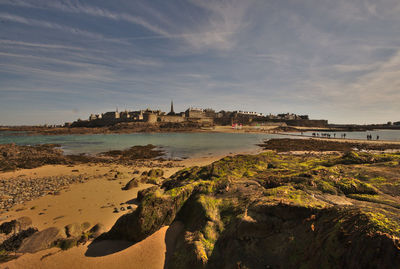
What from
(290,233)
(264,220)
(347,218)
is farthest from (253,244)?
(347,218)

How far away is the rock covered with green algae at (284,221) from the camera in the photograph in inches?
72.9

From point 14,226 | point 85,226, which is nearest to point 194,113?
point 85,226

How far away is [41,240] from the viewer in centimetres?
493

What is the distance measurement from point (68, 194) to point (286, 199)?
33.1ft

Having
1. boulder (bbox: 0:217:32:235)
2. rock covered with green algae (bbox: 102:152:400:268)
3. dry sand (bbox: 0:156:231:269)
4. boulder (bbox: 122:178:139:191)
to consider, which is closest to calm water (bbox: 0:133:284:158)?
boulder (bbox: 122:178:139:191)

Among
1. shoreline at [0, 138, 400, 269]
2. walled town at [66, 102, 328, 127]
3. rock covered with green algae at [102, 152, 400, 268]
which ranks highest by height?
walled town at [66, 102, 328, 127]

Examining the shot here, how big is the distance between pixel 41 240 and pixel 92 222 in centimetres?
133

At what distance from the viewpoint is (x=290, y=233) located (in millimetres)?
2559

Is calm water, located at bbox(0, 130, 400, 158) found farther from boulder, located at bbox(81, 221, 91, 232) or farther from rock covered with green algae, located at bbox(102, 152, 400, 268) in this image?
rock covered with green algae, located at bbox(102, 152, 400, 268)

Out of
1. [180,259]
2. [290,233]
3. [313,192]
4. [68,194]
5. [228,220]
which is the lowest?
[68,194]

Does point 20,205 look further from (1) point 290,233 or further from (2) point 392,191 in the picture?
(2) point 392,191

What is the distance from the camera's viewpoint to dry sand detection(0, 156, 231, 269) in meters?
3.95

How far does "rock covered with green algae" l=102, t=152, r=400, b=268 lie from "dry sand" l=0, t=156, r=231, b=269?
10.8 inches

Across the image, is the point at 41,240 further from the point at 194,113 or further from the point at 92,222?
the point at 194,113
